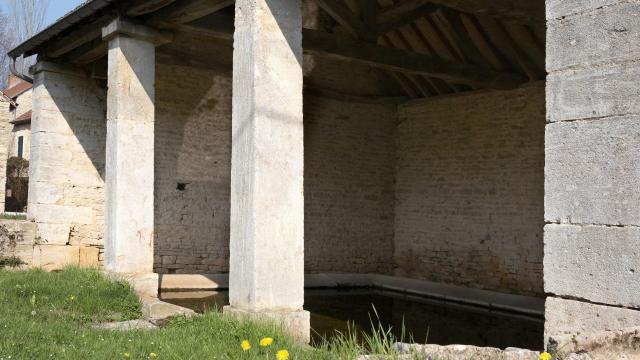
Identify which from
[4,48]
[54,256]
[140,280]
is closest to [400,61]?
[140,280]

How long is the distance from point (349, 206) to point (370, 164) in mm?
867

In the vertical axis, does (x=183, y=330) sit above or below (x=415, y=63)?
below

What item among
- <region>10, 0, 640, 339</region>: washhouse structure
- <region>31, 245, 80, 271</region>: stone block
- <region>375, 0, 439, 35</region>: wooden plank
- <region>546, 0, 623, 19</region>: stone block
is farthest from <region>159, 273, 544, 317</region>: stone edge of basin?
<region>546, 0, 623, 19</region>: stone block

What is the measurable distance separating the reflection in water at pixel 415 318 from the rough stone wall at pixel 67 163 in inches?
57.6

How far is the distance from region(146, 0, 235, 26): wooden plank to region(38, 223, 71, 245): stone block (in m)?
3.24

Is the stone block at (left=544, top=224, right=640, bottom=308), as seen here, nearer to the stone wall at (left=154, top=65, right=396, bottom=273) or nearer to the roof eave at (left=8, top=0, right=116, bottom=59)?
the roof eave at (left=8, top=0, right=116, bottom=59)

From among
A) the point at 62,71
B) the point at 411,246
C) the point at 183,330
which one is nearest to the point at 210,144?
the point at 62,71

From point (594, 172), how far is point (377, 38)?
19.9 feet

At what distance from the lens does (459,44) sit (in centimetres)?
925

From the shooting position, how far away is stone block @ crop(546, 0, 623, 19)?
299 cm

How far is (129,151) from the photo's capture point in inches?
270

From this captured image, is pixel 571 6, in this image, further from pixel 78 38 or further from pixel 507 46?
pixel 507 46

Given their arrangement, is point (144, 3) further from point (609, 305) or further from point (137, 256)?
point (609, 305)

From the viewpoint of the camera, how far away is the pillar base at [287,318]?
4.45 m
